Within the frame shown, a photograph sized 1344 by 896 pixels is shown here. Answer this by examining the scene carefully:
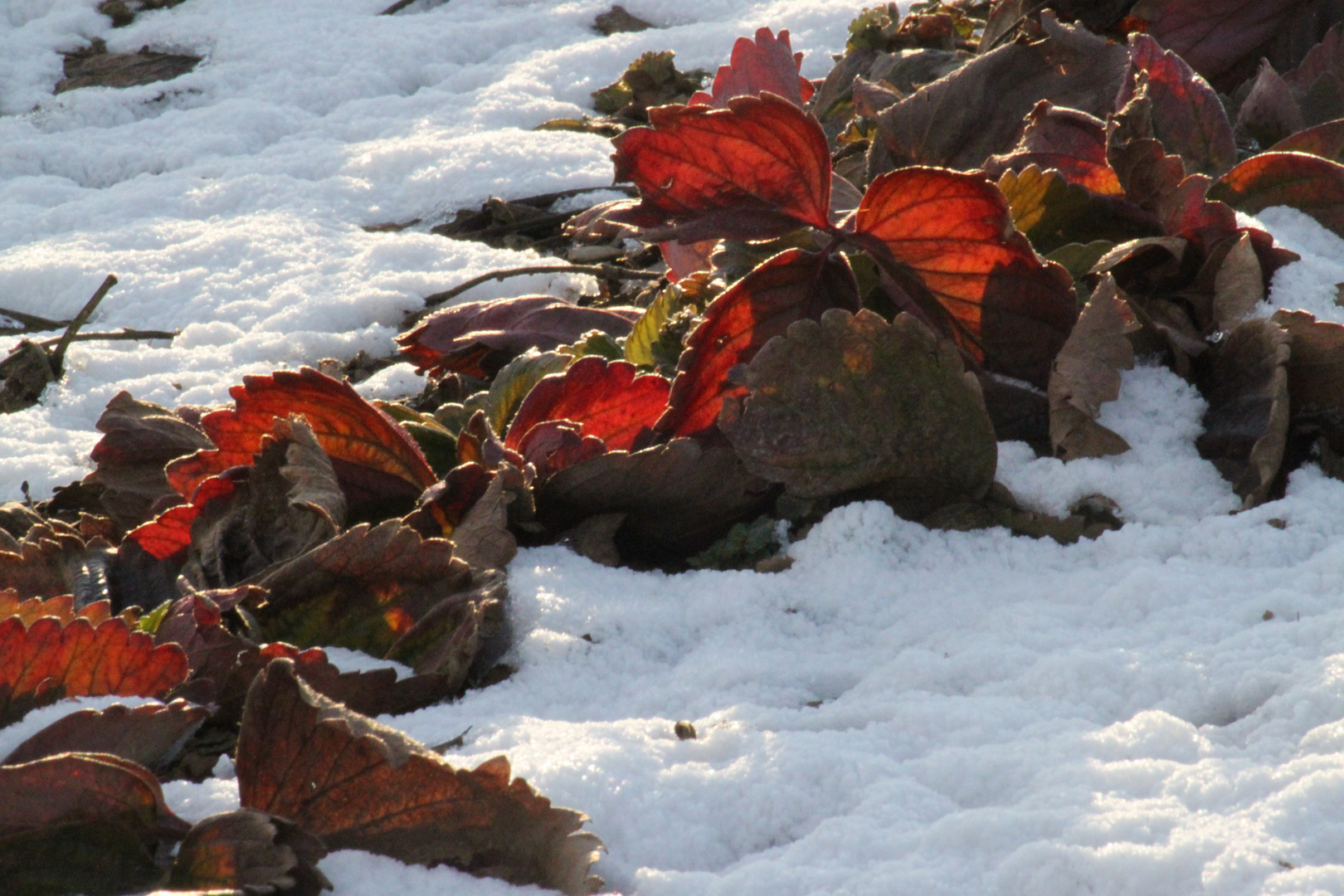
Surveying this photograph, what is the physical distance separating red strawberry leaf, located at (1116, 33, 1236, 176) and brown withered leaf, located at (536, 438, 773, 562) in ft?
2.63

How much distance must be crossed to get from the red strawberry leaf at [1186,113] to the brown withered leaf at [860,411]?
2.10 ft

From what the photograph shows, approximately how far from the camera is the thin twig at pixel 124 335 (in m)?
2.51

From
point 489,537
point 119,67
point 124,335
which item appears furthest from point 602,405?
point 119,67

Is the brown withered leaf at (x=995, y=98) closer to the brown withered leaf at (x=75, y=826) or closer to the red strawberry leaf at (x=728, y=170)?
the red strawberry leaf at (x=728, y=170)

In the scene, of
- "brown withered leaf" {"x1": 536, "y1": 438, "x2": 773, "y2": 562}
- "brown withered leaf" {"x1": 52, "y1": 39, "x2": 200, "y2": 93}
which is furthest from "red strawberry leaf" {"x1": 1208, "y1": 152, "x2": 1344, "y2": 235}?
"brown withered leaf" {"x1": 52, "y1": 39, "x2": 200, "y2": 93}

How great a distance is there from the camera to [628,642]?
1.16 metres

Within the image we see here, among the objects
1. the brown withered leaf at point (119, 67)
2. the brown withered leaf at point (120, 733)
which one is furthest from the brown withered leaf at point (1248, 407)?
the brown withered leaf at point (119, 67)

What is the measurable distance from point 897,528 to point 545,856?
23.4 inches

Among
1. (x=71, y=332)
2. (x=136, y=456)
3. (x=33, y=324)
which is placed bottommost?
(x=33, y=324)

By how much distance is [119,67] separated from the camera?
13.9 ft

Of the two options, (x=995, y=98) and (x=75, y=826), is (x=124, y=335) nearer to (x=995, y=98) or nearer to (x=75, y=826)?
(x=995, y=98)

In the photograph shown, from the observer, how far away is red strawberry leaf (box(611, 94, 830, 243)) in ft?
4.31

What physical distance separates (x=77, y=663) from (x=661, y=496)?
595 millimetres

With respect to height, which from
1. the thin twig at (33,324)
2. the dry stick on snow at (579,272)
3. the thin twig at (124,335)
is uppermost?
the dry stick on snow at (579,272)
